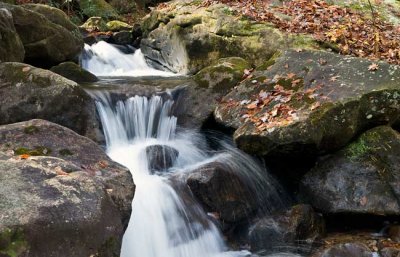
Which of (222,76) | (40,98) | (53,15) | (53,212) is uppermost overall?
(53,15)

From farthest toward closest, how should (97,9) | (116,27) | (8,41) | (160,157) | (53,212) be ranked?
1. (97,9)
2. (116,27)
3. (8,41)
4. (160,157)
5. (53,212)

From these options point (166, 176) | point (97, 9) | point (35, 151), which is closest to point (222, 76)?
point (166, 176)

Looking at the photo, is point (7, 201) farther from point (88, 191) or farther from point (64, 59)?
point (64, 59)

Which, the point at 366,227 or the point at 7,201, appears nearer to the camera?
the point at 7,201

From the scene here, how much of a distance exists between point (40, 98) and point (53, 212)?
337 cm

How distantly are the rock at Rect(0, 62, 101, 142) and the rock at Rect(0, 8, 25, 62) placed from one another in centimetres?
91

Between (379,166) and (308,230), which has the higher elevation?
(379,166)

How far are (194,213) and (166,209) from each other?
385mm

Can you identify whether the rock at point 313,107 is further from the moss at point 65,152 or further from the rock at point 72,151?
the moss at point 65,152

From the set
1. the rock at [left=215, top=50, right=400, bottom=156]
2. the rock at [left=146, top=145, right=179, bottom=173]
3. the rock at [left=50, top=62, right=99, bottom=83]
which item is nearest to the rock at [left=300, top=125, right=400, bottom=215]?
the rock at [left=215, top=50, right=400, bottom=156]

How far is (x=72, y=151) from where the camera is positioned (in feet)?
15.8

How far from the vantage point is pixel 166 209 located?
18.1 feet

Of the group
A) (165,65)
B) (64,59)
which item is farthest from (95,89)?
(165,65)

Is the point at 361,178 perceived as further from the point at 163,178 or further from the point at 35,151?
the point at 35,151
